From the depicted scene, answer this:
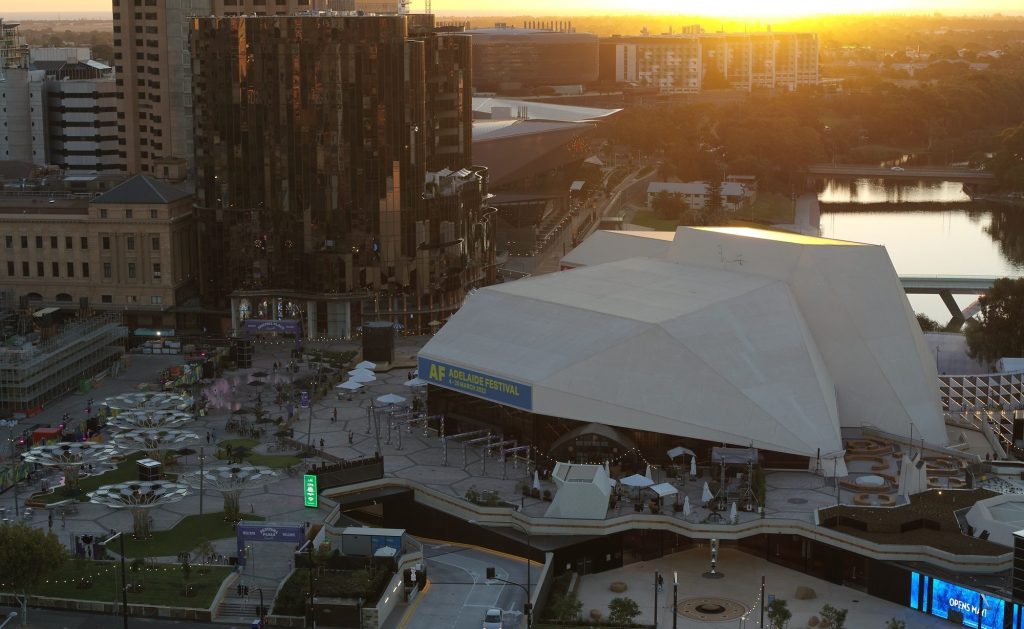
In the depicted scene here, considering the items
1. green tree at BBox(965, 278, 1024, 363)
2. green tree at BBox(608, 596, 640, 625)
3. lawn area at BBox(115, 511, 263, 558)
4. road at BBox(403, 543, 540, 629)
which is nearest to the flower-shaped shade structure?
lawn area at BBox(115, 511, 263, 558)

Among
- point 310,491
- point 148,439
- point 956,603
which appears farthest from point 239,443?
point 956,603

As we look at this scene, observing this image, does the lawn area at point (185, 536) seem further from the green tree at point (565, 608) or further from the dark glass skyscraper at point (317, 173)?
the dark glass skyscraper at point (317, 173)

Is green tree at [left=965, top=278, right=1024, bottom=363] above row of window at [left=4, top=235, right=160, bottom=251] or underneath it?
underneath

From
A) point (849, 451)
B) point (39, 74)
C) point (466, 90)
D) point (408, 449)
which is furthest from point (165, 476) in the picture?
point (39, 74)

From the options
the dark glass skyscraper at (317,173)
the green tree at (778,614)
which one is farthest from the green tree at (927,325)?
the green tree at (778,614)

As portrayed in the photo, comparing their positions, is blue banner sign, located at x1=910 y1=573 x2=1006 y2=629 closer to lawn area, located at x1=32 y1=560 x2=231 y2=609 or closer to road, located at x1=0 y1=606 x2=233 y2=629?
road, located at x1=0 y1=606 x2=233 y2=629
